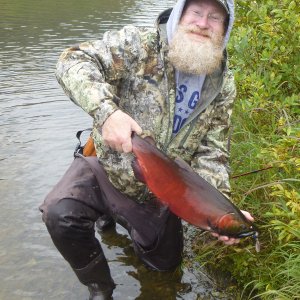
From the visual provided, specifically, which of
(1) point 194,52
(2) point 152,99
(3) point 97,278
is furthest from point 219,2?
(3) point 97,278

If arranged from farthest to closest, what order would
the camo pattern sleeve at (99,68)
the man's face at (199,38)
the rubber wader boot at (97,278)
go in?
1. the rubber wader boot at (97,278)
2. the man's face at (199,38)
3. the camo pattern sleeve at (99,68)

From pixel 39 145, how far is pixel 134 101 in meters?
3.65

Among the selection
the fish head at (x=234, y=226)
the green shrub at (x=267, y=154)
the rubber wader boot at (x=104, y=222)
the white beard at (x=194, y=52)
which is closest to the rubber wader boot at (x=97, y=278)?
the green shrub at (x=267, y=154)

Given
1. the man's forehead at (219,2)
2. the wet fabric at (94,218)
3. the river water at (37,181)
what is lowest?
the river water at (37,181)

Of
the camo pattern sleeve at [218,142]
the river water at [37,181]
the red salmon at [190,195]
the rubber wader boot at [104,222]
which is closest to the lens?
the red salmon at [190,195]

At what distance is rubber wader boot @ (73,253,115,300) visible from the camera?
363 cm

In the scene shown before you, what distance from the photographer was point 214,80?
3.73m

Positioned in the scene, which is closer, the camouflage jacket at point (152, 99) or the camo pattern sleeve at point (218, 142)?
the camouflage jacket at point (152, 99)

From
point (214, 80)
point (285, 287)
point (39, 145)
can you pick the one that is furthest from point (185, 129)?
point (39, 145)

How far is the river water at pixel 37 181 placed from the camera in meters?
3.99

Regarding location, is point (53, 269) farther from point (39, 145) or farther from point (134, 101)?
point (39, 145)

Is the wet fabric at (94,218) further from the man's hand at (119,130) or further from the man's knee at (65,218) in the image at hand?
the man's hand at (119,130)

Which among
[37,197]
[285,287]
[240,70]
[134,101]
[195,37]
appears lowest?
[37,197]

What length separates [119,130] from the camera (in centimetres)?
271
